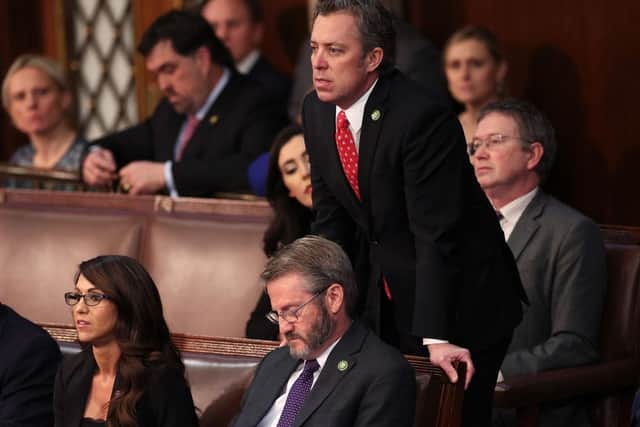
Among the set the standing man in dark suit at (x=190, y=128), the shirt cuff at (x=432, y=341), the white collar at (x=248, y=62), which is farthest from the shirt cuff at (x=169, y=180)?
the shirt cuff at (x=432, y=341)

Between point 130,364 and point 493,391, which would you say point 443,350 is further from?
point 130,364

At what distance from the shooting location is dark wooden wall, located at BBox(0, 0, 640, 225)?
211 inches

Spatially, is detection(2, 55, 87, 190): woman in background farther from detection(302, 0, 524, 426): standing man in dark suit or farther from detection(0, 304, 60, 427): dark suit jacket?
detection(302, 0, 524, 426): standing man in dark suit

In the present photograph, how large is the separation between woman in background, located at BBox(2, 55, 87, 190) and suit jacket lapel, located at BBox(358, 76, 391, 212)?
108 inches

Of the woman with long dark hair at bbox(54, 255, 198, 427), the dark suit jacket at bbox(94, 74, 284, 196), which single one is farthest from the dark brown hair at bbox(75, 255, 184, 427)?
the dark suit jacket at bbox(94, 74, 284, 196)

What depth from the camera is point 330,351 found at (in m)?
2.96

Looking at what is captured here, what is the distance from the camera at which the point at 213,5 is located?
6.17 metres

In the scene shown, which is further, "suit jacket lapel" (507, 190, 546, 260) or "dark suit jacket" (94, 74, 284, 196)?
"dark suit jacket" (94, 74, 284, 196)

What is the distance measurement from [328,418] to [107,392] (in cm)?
65

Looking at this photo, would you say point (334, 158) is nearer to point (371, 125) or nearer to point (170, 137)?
point (371, 125)

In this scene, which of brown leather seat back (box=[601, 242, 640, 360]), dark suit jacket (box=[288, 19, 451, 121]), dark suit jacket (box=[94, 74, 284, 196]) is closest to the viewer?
brown leather seat back (box=[601, 242, 640, 360])

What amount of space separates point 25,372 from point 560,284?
61.4 inches

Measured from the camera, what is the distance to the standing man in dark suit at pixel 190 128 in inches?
Result: 187

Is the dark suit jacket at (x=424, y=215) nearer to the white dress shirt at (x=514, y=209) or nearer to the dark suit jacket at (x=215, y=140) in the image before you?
the white dress shirt at (x=514, y=209)
